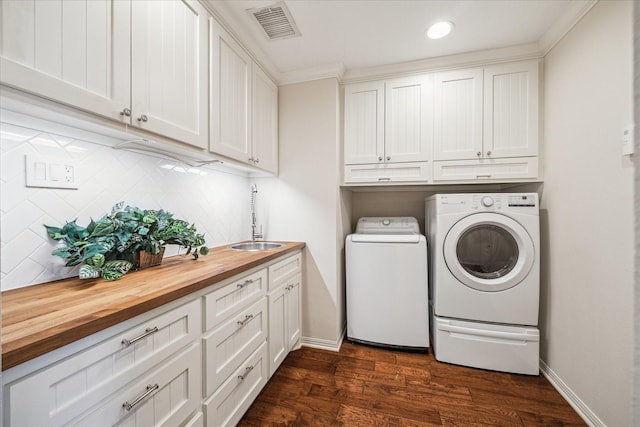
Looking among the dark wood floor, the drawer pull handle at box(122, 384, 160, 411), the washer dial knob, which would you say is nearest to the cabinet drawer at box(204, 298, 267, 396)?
the drawer pull handle at box(122, 384, 160, 411)

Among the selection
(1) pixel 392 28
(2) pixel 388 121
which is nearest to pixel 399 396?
(2) pixel 388 121

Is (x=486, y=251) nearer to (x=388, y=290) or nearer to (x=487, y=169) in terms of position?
(x=487, y=169)

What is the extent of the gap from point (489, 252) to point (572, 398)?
94 centimetres

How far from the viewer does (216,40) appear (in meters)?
1.50

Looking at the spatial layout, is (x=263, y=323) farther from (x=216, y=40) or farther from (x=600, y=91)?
(x=600, y=91)

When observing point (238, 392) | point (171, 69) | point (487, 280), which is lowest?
point (238, 392)

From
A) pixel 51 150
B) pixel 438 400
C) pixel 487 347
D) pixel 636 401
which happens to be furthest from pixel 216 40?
pixel 487 347

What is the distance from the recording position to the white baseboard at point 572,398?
4.52 ft

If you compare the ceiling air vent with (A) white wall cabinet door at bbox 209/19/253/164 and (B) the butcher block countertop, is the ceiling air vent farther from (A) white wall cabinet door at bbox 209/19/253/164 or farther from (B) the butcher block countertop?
(B) the butcher block countertop

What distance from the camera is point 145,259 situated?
1.23 meters

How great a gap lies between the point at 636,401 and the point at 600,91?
5.94 ft

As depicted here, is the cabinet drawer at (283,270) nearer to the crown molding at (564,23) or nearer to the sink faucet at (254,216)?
the sink faucet at (254,216)

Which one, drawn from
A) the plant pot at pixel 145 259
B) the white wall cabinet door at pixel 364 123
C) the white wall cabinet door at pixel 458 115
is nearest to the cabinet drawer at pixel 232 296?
the plant pot at pixel 145 259

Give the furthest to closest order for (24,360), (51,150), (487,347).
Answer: (487,347), (51,150), (24,360)
